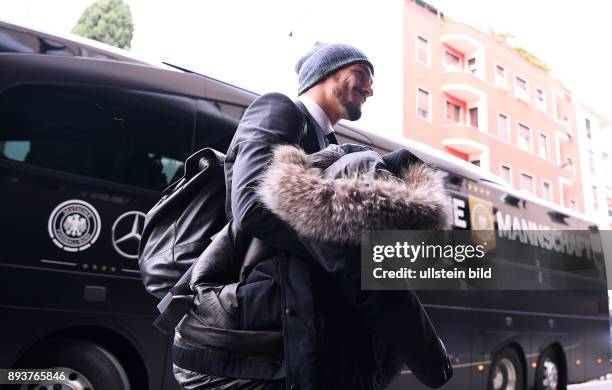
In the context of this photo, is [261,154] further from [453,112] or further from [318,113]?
[453,112]

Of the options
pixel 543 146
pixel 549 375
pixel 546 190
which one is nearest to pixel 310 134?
pixel 549 375

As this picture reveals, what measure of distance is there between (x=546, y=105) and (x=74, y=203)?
30.3m

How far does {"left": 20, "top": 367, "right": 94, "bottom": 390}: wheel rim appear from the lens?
313cm

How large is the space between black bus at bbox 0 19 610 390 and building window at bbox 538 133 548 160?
26606 mm

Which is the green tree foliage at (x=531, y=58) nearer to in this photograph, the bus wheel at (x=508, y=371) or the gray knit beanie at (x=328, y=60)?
the bus wheel at (x=508, y=371)

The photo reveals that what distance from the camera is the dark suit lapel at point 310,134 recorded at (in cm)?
153

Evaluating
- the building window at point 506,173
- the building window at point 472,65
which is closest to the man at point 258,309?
the building window at point 506,173

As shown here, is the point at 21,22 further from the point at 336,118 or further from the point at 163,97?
the point at 336,118

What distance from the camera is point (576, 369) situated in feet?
25.4

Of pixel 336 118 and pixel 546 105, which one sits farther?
pixel 546 105

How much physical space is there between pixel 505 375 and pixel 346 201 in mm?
6730

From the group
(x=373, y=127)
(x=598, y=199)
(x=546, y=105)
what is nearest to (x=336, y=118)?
(x=373, y=127)

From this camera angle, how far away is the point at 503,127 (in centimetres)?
2503

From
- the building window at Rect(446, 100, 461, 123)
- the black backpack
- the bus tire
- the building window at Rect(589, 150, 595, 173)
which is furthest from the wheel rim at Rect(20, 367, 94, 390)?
the building window at Rect(589, 150, 595, 173)
